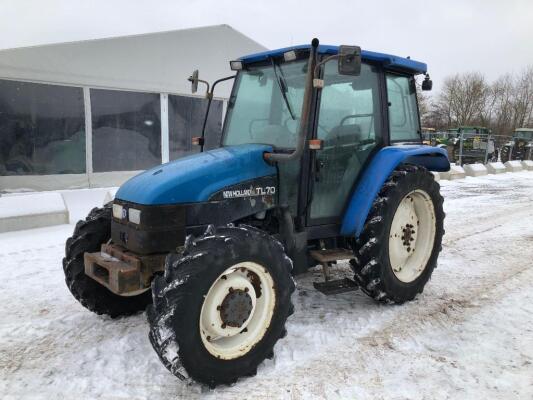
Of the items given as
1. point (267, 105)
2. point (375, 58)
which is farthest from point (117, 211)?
point (375, 58)

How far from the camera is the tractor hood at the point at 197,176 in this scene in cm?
278

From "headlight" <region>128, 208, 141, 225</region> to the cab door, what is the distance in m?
1.32

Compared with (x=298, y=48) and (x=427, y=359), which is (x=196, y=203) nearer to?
(x=298, y=48)

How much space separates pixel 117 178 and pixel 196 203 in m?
7.44

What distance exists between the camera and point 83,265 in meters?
3.30

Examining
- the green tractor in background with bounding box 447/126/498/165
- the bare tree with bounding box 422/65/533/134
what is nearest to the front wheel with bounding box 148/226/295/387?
the green tractor in background with bounding box 447/126/498/165

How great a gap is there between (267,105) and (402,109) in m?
1.46

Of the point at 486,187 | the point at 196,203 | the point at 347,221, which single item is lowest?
the point at 486,187

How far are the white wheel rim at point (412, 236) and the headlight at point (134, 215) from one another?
214 cm

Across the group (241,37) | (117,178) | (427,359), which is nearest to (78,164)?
(117,178)

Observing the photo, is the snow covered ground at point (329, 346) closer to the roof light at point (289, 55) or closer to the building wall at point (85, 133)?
the roof light at point (289, 55)

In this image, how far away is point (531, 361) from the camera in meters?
2.94

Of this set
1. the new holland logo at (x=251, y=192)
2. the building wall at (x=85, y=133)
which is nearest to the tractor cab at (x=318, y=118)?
the new holland logo at (x=251, y=192)

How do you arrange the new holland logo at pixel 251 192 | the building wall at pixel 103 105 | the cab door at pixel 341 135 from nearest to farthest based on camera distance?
the new holland logo at pixel 251 192
the cab door at pixel 341 135
the building wall at pixel 103 105
